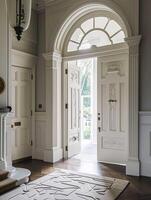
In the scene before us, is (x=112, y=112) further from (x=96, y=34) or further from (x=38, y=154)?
(x=38, y=154)

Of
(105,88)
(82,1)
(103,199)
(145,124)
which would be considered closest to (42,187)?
(103,199)

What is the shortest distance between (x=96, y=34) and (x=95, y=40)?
0.13 meters

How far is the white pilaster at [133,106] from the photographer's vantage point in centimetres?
392

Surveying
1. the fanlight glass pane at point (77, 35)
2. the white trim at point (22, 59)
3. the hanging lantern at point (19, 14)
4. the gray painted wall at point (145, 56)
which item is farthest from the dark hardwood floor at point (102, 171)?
the fanlight glass pane at point (77, 35)

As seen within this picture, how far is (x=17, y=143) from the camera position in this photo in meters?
4.95

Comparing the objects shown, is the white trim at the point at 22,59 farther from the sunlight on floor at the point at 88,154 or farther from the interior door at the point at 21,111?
the sunlight on floor at the point at 88,154

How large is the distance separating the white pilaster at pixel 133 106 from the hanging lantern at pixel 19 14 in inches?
81.3

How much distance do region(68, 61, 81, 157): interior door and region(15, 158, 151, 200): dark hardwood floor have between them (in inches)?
18.7

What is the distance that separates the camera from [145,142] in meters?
3.89

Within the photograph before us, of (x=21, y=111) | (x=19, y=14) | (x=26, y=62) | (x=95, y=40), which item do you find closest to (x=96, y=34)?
(x=95, y=40)

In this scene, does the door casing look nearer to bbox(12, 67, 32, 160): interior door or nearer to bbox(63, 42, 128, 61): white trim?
bbox(63, 42, 128, 61): white trim

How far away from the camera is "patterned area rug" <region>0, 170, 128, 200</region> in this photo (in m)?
3.01

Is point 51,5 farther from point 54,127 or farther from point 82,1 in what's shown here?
point 54,127

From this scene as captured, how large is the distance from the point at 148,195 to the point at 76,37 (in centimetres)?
355
